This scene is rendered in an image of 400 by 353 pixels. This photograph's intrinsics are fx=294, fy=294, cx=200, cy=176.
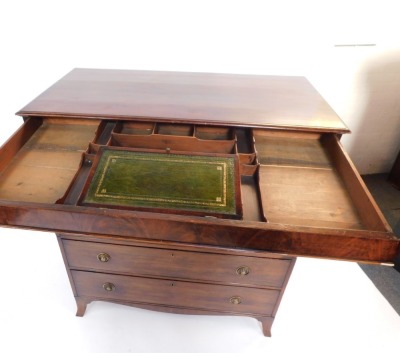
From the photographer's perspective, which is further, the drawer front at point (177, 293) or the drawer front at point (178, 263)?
the drawer front at point (177, 293)

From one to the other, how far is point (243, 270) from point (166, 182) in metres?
0.48

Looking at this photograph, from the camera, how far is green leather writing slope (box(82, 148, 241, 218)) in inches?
37.5

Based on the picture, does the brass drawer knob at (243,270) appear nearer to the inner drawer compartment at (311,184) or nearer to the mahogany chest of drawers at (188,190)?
the mahogany chest of drawers at (188,190)

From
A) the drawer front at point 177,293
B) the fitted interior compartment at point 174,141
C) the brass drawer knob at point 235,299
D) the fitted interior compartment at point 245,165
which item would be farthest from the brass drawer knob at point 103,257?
the brass drawer knob at point 235,299

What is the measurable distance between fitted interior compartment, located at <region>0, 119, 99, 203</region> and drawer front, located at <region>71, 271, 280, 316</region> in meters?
0.46

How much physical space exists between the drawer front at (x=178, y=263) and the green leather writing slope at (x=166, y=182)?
0.93 feet

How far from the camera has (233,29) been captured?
170 centimetres

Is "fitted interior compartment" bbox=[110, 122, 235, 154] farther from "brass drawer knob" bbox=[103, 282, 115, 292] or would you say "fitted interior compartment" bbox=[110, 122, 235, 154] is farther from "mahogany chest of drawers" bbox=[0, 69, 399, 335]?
"brass drawer knob" bbox=[103, 282, 115, 292]

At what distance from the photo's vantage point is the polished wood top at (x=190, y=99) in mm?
1255

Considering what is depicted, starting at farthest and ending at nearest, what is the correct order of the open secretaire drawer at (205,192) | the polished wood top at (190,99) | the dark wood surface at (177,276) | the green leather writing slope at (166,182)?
the polished wood top at (190,99) → the dark wood surface at (177,276) → the green leather writing slope at (166,182) → the open secretaire drawer at (205,192)

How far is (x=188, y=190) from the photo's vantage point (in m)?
1.01

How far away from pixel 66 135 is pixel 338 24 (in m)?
1.66

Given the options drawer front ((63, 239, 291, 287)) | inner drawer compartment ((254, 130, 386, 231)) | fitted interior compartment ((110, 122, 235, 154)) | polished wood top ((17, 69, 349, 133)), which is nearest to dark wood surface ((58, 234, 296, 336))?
drawer front ((63, 239, 291, 287))

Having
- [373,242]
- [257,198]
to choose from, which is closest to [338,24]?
[257,198]
